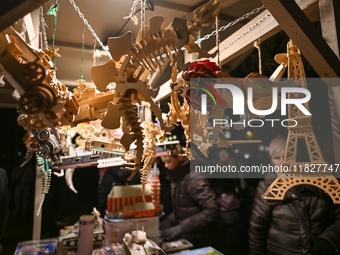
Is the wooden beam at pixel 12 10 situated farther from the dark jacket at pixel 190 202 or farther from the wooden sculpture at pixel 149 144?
the dark jacket at pixel 190 202

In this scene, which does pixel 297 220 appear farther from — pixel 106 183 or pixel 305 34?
pixel 106 183

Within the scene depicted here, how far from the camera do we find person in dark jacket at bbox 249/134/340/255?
2117mm

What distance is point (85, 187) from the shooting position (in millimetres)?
3881

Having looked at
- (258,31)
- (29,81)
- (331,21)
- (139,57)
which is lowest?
(29,81)

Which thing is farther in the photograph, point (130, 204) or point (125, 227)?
point (130, 204)

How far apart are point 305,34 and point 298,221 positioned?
190 centimetres

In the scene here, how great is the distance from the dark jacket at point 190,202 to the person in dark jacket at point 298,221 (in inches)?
31.4

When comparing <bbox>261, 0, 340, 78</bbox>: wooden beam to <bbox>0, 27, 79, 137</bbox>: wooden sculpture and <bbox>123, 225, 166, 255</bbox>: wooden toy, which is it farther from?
<bbox>123, 225, 166, 255</bbox>: wooden toy

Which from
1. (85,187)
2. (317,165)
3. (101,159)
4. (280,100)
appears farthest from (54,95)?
(85,187)

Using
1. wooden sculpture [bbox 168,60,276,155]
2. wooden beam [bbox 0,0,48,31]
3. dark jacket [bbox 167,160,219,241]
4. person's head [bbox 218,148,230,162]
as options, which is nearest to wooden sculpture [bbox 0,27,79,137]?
wooden beam [bbox 0,0,48,31]

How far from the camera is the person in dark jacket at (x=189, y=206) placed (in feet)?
10.5

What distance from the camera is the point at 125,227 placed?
245cm

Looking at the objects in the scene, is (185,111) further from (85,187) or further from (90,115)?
(85,187)

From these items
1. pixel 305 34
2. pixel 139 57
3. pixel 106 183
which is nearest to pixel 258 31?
pixel 305 34
